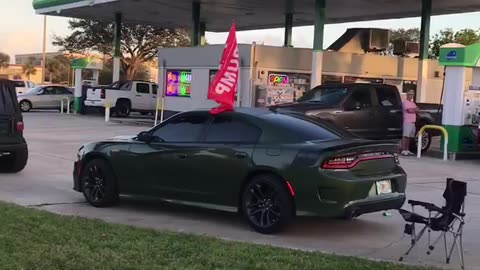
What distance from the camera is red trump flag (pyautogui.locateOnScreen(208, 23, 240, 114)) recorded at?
9016 millimetres

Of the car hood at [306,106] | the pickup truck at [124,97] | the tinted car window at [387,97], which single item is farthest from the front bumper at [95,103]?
the tinted car window at [387,97]

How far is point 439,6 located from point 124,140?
24463 mm

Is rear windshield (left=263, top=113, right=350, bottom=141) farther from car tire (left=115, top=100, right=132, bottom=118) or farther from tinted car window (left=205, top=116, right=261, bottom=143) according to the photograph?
car tire (left=115, top=100, right=132, bottom=118)

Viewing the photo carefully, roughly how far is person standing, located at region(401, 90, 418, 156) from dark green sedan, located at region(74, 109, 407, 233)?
9196 millimetres

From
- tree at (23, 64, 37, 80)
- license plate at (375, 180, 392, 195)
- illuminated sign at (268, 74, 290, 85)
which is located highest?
tree at (23, 64, 37, 80)

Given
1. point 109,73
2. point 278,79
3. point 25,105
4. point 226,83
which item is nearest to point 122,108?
point 25,105

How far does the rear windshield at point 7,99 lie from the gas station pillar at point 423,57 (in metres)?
18.3

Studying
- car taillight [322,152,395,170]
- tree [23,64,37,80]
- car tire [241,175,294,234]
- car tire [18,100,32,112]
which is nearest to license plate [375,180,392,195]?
car taillight [322,152,395,170]

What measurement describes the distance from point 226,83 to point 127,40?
147 ft

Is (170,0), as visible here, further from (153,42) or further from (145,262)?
(145,262)

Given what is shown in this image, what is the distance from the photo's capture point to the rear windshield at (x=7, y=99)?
483 inches

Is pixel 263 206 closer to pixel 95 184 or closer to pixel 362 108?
pixel 95 184

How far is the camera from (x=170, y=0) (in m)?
31.8

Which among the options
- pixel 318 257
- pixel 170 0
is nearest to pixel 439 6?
pixel 170 0
